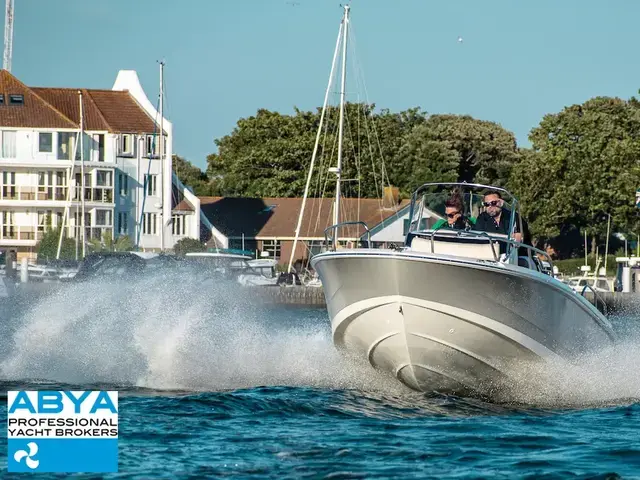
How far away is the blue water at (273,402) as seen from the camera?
10.3m

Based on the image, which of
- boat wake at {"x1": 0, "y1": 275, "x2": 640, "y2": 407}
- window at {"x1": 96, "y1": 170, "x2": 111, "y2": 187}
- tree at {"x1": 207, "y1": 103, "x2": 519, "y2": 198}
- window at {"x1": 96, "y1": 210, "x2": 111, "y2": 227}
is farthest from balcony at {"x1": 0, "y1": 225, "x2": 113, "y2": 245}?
boat wake at {"x1": 0, "y1": 275, "x2": 640, "y2": 407}

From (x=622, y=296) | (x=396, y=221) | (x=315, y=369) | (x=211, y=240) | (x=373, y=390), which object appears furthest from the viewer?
(x=211, y=240)

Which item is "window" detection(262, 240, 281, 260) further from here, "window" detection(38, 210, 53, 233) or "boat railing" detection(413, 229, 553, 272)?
"boat railing" detection(413, 229, 553, 272)

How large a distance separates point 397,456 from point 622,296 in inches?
1508

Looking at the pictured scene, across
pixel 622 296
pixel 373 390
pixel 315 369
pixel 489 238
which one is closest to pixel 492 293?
pixel 489 238

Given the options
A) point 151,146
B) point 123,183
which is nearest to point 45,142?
point 123,183

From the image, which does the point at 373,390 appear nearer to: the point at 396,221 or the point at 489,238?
the point at 489,238

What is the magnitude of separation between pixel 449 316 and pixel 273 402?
220cm

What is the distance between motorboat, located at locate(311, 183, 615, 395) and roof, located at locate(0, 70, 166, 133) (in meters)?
58.4

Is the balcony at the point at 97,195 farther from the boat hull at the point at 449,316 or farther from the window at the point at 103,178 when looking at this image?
the boat hull at the point at 449,316

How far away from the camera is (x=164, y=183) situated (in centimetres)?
7356

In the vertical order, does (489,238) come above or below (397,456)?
above

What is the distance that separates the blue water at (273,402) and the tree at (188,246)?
46.1 metres

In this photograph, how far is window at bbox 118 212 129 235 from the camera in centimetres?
7319
